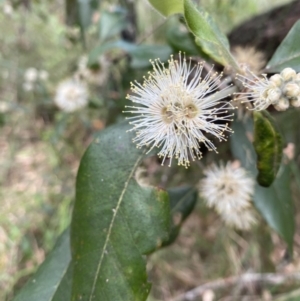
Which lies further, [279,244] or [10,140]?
[10,140]

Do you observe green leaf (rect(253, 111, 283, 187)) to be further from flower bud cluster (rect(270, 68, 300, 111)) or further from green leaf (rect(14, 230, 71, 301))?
green leaf (rect(14, 230, 71, 301))

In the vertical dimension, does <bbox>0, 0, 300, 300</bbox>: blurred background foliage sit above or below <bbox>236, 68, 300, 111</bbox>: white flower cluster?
above

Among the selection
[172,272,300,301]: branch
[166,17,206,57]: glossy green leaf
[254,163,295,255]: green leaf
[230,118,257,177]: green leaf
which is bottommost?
[172,272,300,301]: branch

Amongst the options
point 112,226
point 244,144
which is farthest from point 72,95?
point 112,226

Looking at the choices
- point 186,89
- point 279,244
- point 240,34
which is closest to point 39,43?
point 240,34

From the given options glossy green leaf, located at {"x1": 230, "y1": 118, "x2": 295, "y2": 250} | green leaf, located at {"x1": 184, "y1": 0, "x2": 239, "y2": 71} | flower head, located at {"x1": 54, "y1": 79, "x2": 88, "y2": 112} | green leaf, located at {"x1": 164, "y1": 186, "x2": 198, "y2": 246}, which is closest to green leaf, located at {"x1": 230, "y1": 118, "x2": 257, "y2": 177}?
glossy green leaf, located at {"x1": 230, "y1": 118, "x2": 295, "y2": 250}

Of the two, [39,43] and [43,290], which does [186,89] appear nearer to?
[43,290]

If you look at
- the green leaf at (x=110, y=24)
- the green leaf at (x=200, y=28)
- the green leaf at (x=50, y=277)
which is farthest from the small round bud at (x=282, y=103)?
the green leaf at (x=110, y=24)
